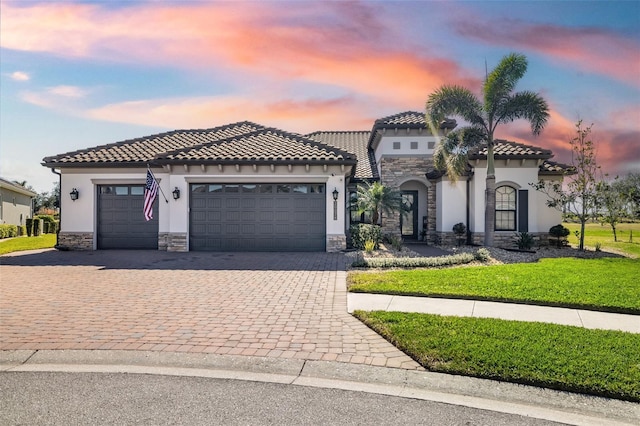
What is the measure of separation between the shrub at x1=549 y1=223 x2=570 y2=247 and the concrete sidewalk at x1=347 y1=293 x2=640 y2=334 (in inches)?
491

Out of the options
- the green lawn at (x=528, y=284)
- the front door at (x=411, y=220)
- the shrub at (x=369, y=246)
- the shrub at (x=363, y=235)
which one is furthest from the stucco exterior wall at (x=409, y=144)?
the green lawn at (x=528, y=284)

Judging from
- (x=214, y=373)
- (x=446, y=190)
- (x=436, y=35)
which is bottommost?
(x=214, y=373)

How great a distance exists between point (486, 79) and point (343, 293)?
42.3 feet

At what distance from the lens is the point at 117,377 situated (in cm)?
448

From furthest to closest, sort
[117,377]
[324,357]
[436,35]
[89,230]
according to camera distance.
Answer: [89,230] < [436,35] < [324,357] < [117,377]

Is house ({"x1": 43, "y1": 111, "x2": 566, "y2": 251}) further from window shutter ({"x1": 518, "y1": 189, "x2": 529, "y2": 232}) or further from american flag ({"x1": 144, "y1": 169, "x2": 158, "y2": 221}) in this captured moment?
Result: american flag ({"x1": 144, "y1": 169, "x2": 158, "y2": 221})

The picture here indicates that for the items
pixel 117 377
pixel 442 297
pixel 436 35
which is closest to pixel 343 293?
pixel 442 297

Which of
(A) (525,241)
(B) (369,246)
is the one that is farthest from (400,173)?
(A) (525,241)

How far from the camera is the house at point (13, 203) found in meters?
32.2

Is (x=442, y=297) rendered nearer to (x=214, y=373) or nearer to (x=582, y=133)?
(x=214, y=373)

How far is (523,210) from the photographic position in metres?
18.5

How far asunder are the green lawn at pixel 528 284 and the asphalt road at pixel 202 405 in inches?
182

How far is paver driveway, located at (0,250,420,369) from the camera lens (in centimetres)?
539

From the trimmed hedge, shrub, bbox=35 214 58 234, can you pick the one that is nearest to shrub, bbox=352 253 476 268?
the trimmed hedge
